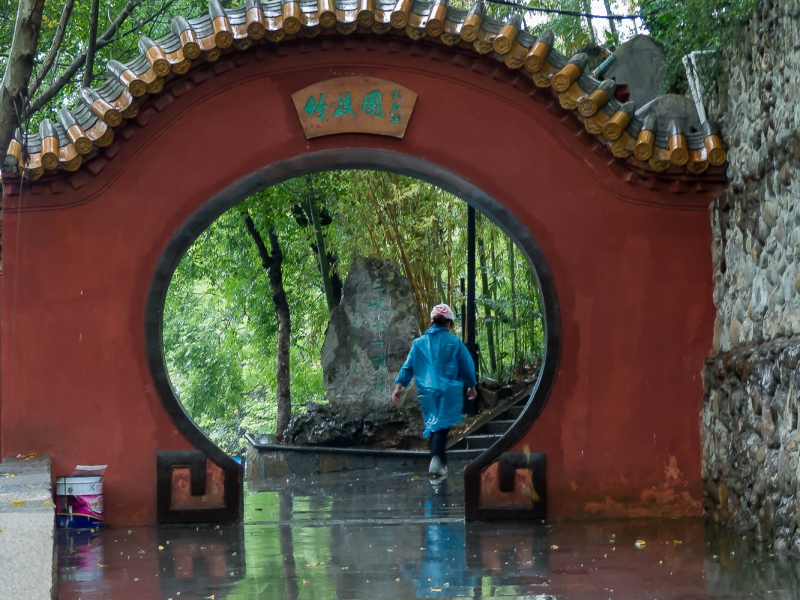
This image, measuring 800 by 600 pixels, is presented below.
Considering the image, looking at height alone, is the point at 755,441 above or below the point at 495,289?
below

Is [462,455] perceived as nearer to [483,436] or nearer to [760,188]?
[483,436]

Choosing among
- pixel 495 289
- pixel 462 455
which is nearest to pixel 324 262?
pixel 495 289

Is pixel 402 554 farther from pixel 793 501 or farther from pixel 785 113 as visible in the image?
pixel 785 113

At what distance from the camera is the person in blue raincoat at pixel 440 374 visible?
26.3 ft

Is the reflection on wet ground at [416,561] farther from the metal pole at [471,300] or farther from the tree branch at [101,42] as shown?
the tree branch at [101,42]

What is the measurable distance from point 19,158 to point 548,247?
3422 millimetres

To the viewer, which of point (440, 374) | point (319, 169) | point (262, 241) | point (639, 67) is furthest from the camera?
point (262, 241)

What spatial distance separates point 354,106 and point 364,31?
1.59 ft

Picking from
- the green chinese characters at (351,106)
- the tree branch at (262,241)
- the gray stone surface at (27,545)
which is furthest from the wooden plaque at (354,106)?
the tree branch at (262,241)

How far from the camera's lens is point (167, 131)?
21.5 feet

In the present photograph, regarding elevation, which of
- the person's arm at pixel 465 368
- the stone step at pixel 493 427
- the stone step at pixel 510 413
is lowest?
the stone step at pixel 493 427

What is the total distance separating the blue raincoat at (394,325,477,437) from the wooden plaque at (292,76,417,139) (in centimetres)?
201

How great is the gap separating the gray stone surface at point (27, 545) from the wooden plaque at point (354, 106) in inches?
121

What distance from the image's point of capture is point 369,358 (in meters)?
12.0
